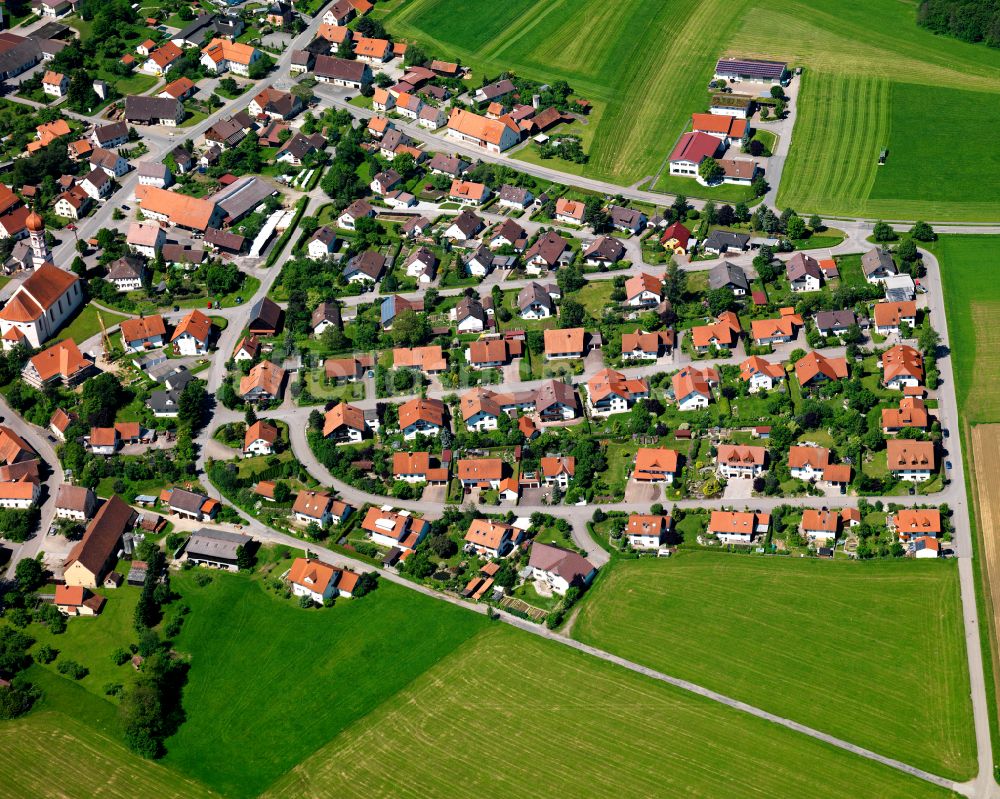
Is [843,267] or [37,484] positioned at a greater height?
[843,267]

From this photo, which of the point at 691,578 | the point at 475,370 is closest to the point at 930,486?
the point at 691,578

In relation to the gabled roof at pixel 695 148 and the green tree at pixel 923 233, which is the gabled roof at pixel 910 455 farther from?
the gabled roof at pixel 695 148

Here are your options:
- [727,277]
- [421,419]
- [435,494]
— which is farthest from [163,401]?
[727,277]

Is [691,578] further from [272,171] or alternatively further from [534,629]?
[272,171]

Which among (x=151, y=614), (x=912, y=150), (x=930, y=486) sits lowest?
(x=151, y=614)

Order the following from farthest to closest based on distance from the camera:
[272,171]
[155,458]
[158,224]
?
[272,171], [158,224], [155,458]

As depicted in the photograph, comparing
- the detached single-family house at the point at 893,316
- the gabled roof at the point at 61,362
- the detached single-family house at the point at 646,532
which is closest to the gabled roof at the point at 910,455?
the detached single-family house at the point at 893,316
